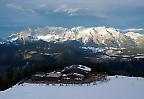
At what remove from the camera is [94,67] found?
164 ft

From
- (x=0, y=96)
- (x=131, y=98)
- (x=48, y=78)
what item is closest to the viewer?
(x=131, y=98)

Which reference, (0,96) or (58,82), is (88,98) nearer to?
(0,96)

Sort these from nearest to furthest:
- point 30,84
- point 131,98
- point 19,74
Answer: point 131,98 < point 30,84 < point 19,74

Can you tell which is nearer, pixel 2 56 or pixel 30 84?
pixel 30 84

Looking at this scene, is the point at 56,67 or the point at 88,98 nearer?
the point at 88,98

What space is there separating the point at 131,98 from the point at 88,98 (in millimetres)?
2641

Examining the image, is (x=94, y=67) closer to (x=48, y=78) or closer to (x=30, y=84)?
(x=48, y=78)

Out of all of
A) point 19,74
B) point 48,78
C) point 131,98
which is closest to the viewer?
point 131,98

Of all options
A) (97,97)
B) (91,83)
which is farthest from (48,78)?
(97,97)

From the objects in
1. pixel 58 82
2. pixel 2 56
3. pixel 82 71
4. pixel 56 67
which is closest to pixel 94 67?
pixel 56 67

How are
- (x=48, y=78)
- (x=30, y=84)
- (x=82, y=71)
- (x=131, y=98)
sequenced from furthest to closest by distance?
(x=82, y=71) → (x=48, y=78) → (x=30, y=84) → (x=131, y=98)

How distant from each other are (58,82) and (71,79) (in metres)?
2.79

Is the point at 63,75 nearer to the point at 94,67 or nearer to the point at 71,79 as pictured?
the point at 71,79

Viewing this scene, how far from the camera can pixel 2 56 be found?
171250 mm
